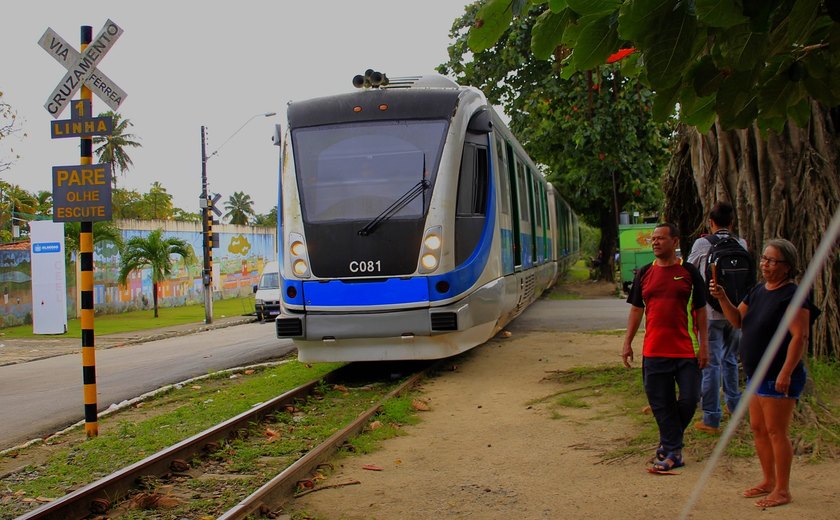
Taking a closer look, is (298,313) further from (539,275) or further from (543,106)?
(543,106)

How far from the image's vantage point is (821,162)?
25.5ft

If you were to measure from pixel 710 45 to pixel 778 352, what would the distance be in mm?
2131

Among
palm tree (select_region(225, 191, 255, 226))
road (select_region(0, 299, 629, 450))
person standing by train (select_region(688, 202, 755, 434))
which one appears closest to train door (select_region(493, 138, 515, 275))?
person standing by train (select_region(688, 202, 755, 434))

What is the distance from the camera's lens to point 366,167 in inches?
379

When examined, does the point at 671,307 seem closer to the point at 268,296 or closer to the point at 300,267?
the point at 300,267

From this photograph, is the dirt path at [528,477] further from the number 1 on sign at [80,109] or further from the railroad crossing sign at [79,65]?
the railroad crossing sign at [79,65]

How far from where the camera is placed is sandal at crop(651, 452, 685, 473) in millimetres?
5750

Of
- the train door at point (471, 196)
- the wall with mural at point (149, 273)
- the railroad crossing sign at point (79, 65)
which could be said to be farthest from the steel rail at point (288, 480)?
the wall with mural at point (149, 273)

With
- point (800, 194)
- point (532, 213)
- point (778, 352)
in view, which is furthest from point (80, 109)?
point (532, 213)

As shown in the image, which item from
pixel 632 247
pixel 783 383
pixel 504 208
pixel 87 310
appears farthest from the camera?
pixel 632 247

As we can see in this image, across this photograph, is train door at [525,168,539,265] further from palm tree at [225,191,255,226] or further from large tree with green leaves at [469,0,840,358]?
palm tree at [225,191,255,226]

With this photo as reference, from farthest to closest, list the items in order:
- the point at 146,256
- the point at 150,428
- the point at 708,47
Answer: the point at 146,256 → the point at 150,428 → the point at 708,47

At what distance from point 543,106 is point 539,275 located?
439 cm

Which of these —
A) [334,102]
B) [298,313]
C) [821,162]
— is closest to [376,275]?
[298,313]
